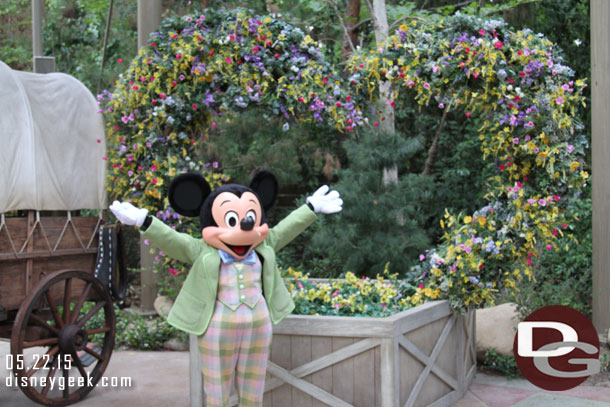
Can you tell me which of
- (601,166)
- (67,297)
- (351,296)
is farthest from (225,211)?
(601,166)

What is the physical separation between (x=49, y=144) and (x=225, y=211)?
5.96ft

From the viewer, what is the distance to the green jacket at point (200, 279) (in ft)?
11.4

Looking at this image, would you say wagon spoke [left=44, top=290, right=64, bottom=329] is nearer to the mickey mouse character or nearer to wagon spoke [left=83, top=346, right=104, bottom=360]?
wagon spoke [left=83, top=346, right=104, bottom=360]

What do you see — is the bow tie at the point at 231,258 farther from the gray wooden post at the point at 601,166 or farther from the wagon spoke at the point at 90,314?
the gray wooden post at the point at 601,166

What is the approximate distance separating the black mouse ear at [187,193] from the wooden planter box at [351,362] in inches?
34.4

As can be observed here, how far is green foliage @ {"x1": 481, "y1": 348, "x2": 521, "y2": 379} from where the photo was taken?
5.23 m

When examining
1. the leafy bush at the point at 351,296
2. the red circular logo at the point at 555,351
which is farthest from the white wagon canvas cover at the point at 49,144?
the red circular logo at the point at 555,351

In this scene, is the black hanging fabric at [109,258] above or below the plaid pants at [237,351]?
above

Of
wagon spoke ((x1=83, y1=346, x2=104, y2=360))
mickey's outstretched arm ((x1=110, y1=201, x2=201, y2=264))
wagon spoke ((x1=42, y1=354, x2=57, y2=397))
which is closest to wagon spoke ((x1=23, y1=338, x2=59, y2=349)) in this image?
wagon spoke ((x1=42, y1=354, x2=57, y2=397))

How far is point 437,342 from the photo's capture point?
4.38 metres

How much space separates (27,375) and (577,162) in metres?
3.86

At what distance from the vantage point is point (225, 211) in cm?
351

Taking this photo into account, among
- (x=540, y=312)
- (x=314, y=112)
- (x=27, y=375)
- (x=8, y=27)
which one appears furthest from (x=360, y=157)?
(x=8, y=27)

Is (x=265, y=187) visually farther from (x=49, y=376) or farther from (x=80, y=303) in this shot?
(x=49, y=376)
